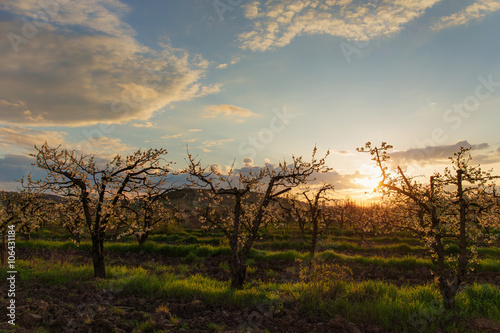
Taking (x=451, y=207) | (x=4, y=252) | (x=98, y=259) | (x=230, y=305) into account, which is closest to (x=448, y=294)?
(x=451, y=207)

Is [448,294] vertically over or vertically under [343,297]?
over

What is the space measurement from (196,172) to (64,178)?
16.3ft

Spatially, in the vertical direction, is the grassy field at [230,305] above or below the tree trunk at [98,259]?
below

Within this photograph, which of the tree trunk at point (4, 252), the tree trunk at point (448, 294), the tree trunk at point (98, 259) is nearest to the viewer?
the tree trunk at point (448, 294)

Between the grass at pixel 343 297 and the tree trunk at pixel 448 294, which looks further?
the tree trunk at pixel 448 294

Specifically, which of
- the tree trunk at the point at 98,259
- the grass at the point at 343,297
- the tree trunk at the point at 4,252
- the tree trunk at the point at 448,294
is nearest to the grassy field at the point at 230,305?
the grass at the point at 343,297

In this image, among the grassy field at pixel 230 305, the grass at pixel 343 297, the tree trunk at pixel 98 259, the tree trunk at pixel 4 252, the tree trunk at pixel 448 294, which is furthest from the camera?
the tree trunk at pixel 4 252

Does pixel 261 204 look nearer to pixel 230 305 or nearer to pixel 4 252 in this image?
pixel 230 305

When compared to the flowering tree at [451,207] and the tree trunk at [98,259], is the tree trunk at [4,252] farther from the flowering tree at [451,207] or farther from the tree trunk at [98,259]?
the flowering tree at [451,207]

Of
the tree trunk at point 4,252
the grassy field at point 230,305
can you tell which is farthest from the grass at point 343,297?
the tree trunk at point 4,252

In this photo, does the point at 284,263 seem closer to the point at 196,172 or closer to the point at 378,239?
the point at 196,172

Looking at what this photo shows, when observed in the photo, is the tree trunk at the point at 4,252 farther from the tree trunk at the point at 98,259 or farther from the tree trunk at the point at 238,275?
the tree trunk at the point at 238,275

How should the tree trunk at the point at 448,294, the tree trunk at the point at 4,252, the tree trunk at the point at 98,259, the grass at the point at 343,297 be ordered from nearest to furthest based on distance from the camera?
the grass at the point at 343,297
the tree trunk at the point at 448,294
the tree trunk at the point at 98,259
the tree trunk at the point at 4,252

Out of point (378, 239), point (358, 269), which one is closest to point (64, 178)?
point (358, 269)
